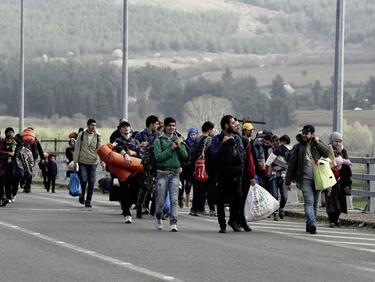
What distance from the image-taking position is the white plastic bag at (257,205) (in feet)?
76.0

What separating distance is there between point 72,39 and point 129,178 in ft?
512

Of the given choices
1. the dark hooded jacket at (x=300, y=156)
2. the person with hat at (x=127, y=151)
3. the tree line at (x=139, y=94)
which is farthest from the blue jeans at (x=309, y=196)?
the tree line at (x=139, y=94)

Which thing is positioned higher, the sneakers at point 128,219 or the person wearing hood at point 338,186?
the person wearing hood at point 338,186

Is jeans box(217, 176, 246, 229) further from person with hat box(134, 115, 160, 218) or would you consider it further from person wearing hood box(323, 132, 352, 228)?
person with hat box(134, 115, 160, 218)

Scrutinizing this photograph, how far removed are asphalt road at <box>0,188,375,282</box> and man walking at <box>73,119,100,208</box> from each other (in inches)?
122

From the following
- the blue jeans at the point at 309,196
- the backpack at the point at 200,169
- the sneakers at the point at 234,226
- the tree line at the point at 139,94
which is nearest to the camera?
the sneakers at the point at 234,226

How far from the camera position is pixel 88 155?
29.2m

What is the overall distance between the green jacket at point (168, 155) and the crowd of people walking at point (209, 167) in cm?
2

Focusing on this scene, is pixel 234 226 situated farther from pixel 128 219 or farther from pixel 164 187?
pixel 128 219

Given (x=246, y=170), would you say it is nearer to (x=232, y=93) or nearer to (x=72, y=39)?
(x=232, y=93)

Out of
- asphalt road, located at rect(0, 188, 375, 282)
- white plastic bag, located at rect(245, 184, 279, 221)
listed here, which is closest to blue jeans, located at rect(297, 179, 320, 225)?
asphalt road, located at rect(0, 188, 375, 282)

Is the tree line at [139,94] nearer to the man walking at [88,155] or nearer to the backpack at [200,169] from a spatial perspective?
the man walking at [88,155]

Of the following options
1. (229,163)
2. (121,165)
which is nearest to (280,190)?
(121,165)

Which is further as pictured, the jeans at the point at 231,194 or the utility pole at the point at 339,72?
the utility pole at the point at 339,72
